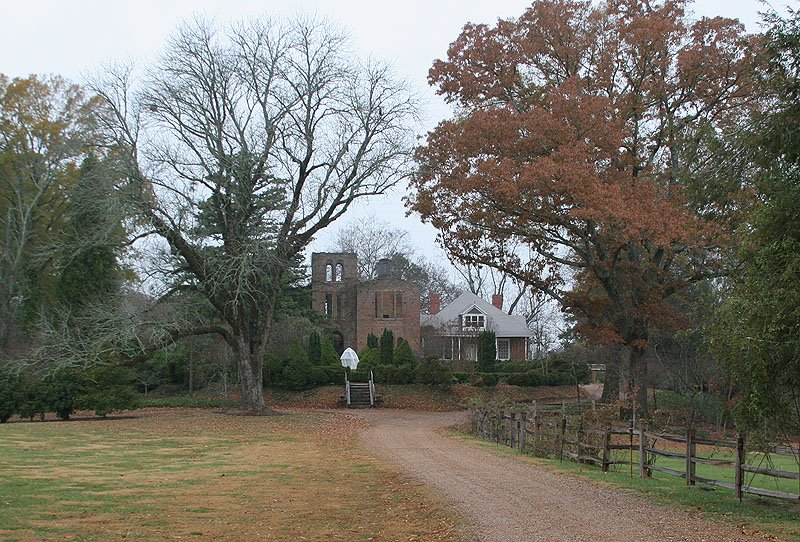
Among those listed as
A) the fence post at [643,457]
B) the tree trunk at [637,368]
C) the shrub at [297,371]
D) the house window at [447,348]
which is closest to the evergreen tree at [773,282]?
the fence post at [643,457]

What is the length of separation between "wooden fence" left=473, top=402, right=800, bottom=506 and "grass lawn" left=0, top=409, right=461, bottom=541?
4175 millimetres

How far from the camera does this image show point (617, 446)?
15586 mm

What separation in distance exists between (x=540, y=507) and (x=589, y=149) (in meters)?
17.1

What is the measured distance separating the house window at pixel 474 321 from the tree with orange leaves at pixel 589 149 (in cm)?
2452

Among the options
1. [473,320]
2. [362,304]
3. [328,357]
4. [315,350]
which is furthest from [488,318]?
[315,350]

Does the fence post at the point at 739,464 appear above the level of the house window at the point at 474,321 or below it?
below

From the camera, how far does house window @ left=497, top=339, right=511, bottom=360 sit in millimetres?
59688

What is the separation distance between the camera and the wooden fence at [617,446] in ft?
37.4

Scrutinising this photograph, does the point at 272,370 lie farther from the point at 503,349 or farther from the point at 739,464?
the point at 739,464

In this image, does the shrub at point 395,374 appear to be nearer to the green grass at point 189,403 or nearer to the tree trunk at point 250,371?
the green grass at point 189,403

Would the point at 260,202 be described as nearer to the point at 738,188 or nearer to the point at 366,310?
the point at 738,188

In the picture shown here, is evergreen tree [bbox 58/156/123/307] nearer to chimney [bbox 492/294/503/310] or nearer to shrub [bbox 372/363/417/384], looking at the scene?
shrub [bbox 372/363/417/384]

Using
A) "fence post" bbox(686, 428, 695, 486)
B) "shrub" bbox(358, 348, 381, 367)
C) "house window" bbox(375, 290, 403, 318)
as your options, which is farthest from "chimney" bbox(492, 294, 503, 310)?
"fence post" bbox(686, 428, 695, 486)

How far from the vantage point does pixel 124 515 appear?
10.5 metres
